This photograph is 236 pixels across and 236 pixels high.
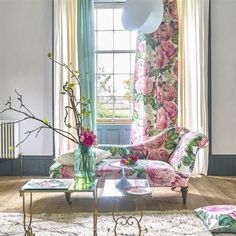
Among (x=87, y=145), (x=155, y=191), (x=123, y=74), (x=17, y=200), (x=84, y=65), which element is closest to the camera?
(x=87, y=145)

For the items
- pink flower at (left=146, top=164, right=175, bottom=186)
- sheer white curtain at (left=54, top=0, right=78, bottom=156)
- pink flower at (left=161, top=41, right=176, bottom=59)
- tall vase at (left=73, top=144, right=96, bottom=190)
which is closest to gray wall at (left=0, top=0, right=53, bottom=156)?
sheer white curtain at (left=54, top=0, right=78, bottom=156)

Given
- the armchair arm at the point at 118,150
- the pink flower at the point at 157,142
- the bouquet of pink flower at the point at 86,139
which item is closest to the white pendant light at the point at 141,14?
the pink flower at the point at 157,142

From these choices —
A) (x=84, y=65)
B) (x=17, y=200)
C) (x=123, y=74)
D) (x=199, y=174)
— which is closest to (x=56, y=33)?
(x=84, y=65)

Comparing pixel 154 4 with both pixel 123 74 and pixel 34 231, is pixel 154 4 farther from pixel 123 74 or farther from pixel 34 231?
pixel 34 231

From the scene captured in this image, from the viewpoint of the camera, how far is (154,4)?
15.7 ft

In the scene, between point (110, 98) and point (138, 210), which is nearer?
point (138, 210)

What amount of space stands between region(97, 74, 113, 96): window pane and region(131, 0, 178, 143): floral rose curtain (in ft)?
2.02

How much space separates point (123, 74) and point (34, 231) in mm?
3527

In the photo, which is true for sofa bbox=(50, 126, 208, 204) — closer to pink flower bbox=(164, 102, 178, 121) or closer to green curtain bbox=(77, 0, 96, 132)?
pink flower bbox=(164, 102, 178, 121)

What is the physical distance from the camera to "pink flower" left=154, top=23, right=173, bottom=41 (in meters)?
5.95

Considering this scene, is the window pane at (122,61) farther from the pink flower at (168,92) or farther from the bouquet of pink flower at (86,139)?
the bouquet of pink flower at (86,139)

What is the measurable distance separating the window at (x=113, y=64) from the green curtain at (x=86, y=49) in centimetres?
43

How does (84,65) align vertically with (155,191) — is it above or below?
above

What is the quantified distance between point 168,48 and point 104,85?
1.20 metres
